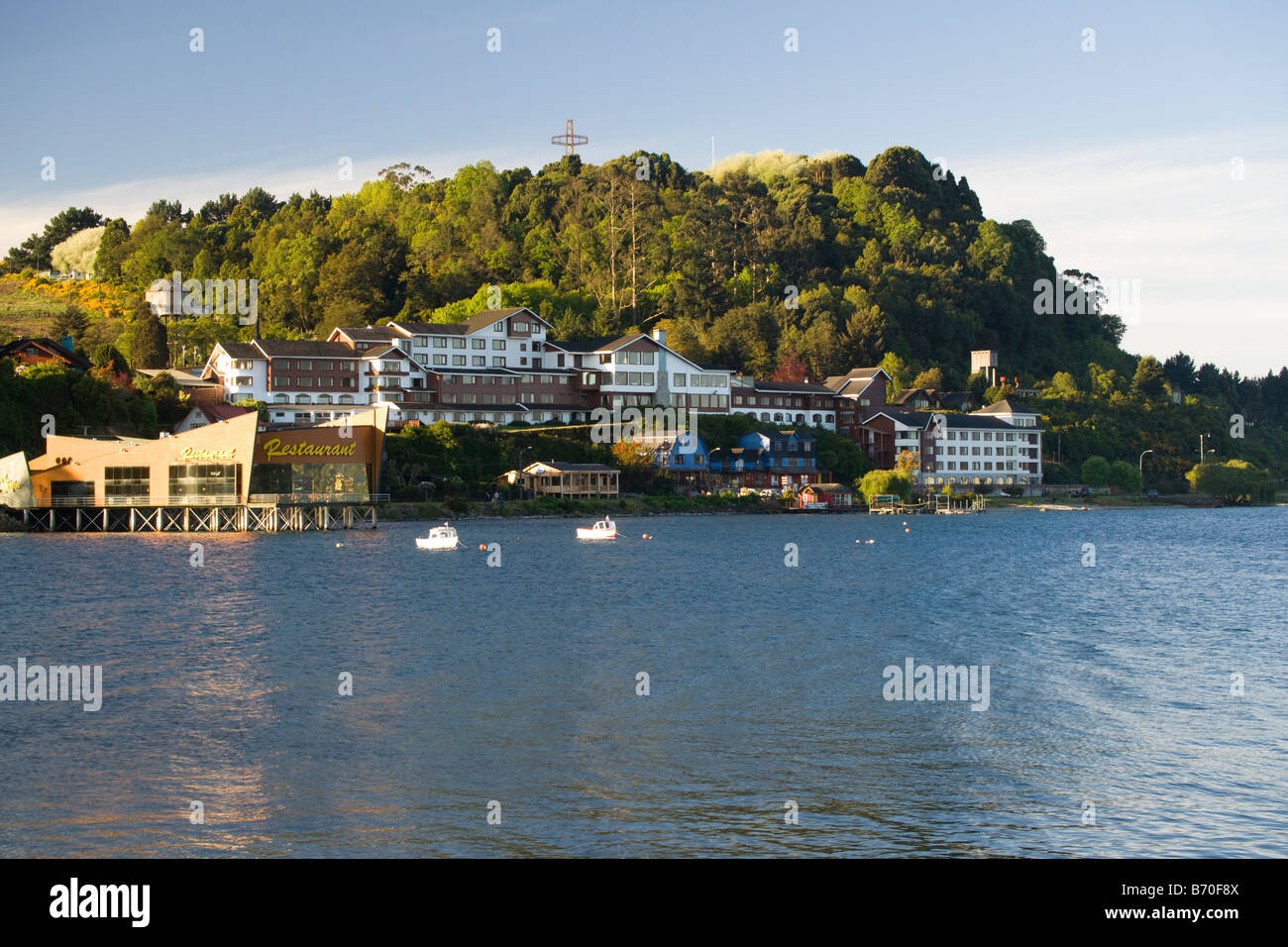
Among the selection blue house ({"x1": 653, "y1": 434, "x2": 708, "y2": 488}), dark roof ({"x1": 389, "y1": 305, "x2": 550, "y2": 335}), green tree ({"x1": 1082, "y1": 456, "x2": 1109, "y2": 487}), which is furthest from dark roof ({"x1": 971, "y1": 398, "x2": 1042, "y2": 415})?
dark roof ({"x1": 389, "y1": 305, "x2": 550, "y2": 335})

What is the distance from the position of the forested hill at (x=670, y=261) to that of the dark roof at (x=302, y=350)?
76.7 ft

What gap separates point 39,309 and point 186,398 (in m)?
71.7

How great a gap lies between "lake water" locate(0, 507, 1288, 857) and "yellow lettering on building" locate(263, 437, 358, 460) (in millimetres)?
23263

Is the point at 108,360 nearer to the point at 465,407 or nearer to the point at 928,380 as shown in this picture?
the point at 465,407

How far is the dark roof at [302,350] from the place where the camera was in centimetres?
10500

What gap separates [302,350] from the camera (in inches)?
4200

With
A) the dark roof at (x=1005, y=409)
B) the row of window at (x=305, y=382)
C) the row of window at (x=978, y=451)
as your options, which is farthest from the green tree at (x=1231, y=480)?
the row of window at (x=305, y=382)

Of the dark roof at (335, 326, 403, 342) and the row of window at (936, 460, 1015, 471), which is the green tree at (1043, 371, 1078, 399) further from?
the dark roof at (335, 326, 403, 342)

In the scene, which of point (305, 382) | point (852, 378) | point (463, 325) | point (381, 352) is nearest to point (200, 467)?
point (305, 382)

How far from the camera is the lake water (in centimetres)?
1565

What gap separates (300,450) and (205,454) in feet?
19.6
